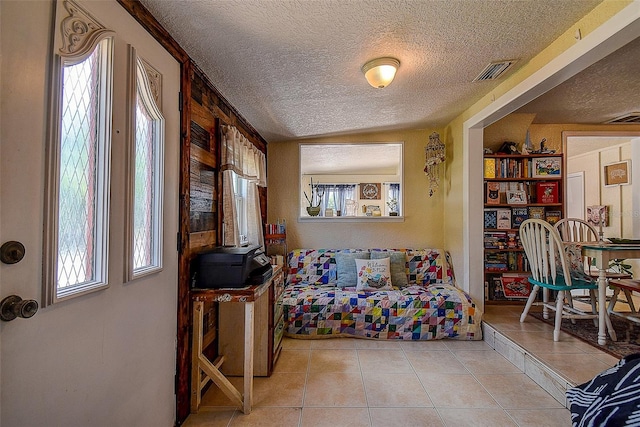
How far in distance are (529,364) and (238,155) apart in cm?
285

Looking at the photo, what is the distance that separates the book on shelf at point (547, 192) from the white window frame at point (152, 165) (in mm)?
4052

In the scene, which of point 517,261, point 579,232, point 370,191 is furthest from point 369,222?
point 370,191

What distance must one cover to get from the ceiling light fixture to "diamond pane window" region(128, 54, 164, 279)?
1312 mm

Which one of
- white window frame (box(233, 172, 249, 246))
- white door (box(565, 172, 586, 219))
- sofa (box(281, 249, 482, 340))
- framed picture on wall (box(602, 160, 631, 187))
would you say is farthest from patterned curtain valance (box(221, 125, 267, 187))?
white door (box(565, 172, 586, 219))

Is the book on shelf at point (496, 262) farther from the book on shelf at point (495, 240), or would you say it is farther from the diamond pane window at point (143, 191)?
the diamond pane window at point (143, 191)

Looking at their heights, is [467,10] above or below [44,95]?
above

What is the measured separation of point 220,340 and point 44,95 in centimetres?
198

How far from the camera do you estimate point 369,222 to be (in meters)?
3.99

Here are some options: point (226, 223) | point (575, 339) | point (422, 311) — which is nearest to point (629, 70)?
point (575, 339)

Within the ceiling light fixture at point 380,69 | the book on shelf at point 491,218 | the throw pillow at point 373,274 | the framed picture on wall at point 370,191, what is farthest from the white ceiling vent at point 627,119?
the framed picture on wall at point 370,191

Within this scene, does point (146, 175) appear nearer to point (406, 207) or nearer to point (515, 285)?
point (406, 207)

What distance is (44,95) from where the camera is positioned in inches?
36.2

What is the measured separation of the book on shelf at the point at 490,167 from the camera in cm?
356

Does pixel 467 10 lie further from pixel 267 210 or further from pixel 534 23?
pixel 267 210
